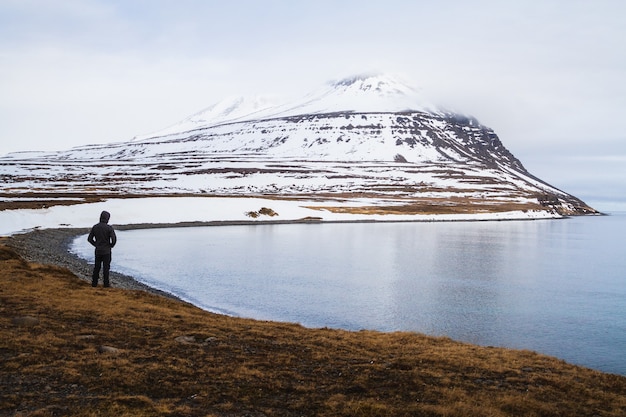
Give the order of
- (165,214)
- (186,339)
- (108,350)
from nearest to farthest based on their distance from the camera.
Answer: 1. (108,350)
2. (186,339)
3. (165,214)

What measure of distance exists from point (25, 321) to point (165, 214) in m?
73.2

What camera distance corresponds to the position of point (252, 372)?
472 inches

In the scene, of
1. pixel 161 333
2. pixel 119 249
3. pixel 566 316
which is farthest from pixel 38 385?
pixel 119 249

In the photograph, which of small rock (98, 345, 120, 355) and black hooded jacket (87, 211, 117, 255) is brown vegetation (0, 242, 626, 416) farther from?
black hooded jacket (87, 211, 117, 255)

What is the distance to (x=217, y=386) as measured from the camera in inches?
433

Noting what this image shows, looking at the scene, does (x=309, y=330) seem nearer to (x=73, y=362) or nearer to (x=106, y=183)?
(x=73, y=362)

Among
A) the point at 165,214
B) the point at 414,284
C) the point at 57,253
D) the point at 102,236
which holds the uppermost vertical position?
the point at 102,236

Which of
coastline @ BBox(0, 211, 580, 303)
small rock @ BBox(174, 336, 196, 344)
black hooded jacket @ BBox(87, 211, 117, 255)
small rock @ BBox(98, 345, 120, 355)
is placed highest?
black hooded jacket @ BBox(87, 211, 117, 255)

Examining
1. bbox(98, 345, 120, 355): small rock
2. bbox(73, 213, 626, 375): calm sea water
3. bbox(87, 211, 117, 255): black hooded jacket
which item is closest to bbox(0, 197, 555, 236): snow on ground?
bbox(73, 213, 626, 375): calm sea water

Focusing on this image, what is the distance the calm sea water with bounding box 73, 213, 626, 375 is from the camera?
921 inches

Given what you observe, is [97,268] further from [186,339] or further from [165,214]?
[165,214]

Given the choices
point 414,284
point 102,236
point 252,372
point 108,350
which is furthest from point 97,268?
point 414,284

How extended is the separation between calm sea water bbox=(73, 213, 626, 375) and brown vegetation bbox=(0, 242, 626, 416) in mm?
6367

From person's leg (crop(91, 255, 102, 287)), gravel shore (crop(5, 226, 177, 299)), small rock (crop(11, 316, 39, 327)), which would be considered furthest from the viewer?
gravel shore (crop(5, 226, 177, 299))
